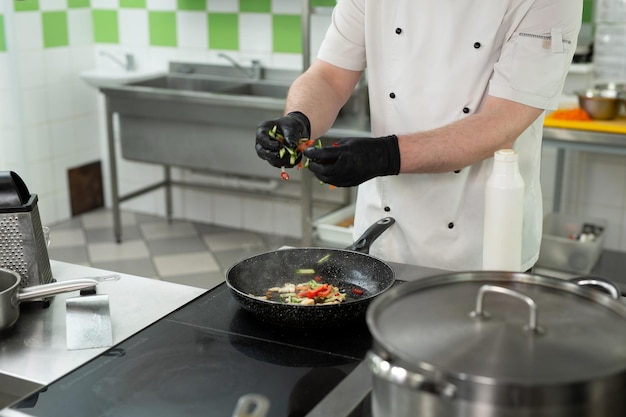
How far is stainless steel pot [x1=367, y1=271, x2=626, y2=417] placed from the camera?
88 centimetres

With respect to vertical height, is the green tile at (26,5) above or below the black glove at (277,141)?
above

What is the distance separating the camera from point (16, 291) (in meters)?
1.44

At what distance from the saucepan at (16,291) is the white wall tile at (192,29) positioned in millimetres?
3444

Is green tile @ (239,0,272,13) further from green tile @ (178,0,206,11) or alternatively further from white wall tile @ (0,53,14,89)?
white wall tile @ (0,53,14,89)

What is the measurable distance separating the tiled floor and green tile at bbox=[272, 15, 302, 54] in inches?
44.0

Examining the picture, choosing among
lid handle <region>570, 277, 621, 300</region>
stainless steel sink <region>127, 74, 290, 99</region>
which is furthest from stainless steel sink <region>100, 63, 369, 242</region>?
lid handle <region>570, 277, 621, 300</region>

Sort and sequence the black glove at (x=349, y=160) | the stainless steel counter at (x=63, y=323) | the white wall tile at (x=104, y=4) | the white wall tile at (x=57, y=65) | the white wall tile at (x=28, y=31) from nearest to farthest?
the stainless steel counter at (x=63, y=323)
the black glove at (x=349, y=160)
the white wall tile at (x=28, y=31)
the white wall tile at (x=57, y=65)
the white wall tile at (x=104, y=4)

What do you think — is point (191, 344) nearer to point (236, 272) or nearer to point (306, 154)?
point (236, 272)

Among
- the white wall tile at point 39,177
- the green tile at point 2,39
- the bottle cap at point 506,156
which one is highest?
the green tile at point 2,39

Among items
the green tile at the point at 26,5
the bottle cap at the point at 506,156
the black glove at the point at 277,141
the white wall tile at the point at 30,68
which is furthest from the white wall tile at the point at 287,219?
the bottle cap at the point at 506,156

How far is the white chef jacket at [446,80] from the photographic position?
73.2 inches

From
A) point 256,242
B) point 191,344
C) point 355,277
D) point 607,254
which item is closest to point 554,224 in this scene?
point 607,254

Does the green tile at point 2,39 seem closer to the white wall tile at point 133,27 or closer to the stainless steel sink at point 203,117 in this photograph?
the stainless steel sink at point 203,117

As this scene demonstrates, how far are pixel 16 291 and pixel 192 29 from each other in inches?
141
